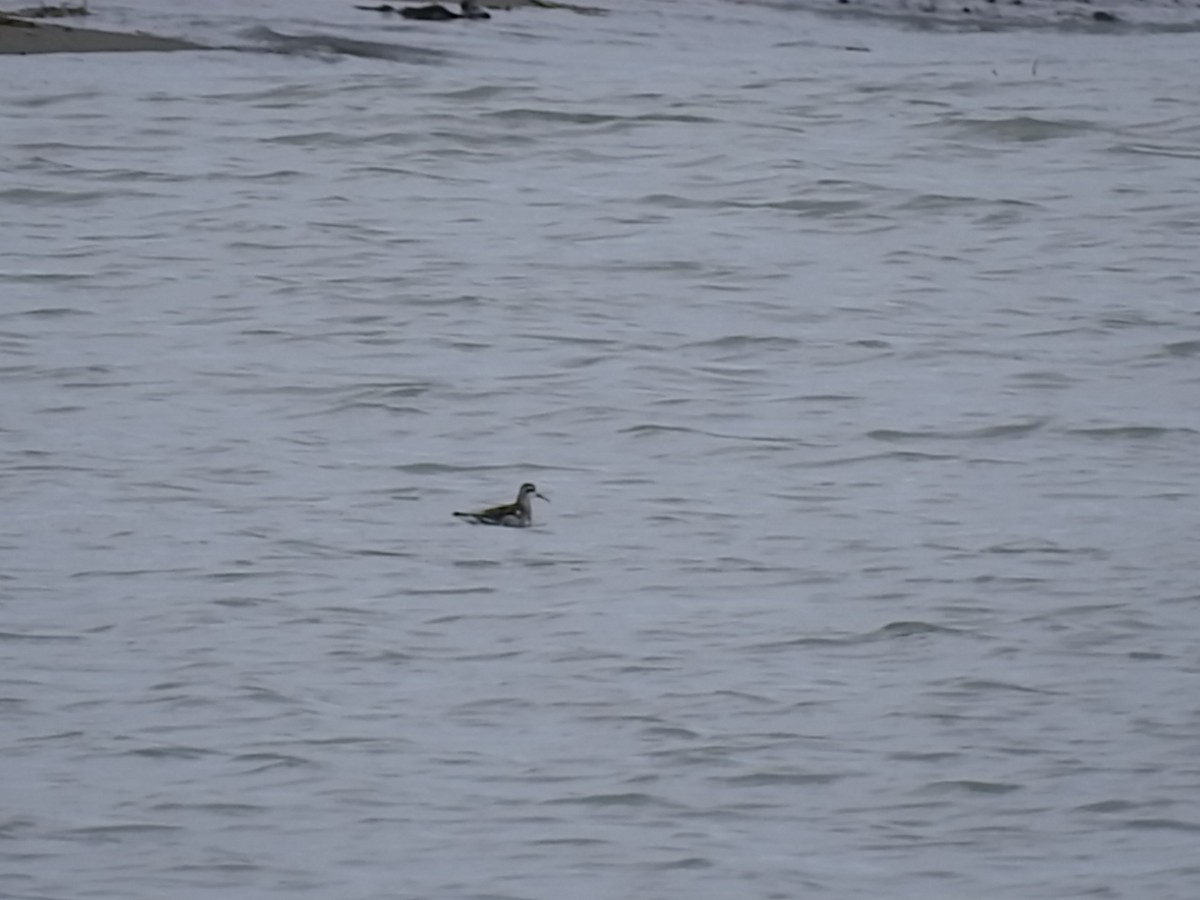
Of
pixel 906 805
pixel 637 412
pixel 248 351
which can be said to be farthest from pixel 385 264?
pixel 906 805

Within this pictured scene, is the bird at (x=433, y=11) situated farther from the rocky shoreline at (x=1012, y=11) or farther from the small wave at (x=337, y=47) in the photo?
the small wave at (x=337, y=47)

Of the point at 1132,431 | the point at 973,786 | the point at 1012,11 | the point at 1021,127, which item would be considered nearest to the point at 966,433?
the point at 1132,431

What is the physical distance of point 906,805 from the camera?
736 centimetres

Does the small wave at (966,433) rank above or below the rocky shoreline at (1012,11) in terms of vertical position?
below

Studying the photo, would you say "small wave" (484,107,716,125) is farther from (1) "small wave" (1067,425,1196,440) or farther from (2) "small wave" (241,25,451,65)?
(1) "small wave" (1067,425,1196,440)

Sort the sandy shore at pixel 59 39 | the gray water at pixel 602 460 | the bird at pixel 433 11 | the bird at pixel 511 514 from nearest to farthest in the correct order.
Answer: the gray water at pixel 602 460
the bird at pixel 511 514
the sandy shore at pixel 59 39
the bird at pixel 433 11

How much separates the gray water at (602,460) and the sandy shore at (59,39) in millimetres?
230

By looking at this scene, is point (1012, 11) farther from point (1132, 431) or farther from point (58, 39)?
point (1132, 431)

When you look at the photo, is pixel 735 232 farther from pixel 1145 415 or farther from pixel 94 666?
pixel 94 666

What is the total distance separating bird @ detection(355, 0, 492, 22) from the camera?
710 inches

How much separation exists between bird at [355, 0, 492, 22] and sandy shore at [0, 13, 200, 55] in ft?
6.28

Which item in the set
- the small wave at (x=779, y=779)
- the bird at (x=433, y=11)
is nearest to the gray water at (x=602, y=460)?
the small wave at (x=779, y=779)

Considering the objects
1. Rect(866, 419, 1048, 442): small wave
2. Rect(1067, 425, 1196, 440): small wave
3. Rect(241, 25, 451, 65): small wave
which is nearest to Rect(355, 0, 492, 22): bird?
Rect(241, 25, 451, 65): small wave

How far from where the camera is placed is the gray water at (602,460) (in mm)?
7262
